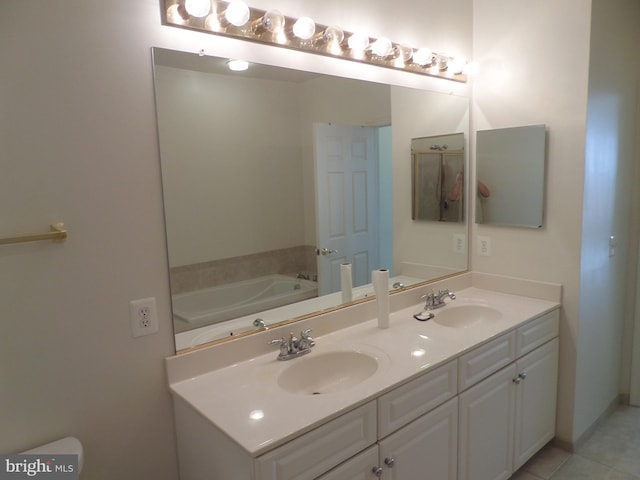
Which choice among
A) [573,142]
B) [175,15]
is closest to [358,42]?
[175,15]

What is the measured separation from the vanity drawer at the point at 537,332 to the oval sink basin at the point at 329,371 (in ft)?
2.65

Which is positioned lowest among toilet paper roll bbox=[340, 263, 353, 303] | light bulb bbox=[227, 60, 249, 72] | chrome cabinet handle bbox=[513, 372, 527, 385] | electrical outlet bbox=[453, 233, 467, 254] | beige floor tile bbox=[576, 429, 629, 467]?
beige floor tile bbox=[576, 429, 629, 467]

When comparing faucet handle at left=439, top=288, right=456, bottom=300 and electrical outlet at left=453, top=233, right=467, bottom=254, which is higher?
electrical outlet at left=453, top=233, right=467, bottom=254

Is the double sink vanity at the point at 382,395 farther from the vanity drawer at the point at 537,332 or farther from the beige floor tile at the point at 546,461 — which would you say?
the beige floor tile at the point at 546,461

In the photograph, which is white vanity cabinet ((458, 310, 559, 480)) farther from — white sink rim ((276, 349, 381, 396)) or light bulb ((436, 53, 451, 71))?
light bulb ((436, 53, 451, 71))

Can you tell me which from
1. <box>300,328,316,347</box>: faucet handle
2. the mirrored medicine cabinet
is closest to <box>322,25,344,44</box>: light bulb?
the mirrored medicine cabinet

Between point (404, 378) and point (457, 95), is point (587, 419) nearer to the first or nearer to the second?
point (404, 378)

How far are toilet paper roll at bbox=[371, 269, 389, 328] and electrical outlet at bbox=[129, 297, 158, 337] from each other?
0.94 m

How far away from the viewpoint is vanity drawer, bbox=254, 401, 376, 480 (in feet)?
3.70

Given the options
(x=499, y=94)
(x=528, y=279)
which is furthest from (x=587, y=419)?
(x=499, y=94)

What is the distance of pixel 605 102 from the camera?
2.23 metres

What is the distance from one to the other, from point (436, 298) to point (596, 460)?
47.4 inches

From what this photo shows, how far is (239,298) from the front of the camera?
1.70 meters

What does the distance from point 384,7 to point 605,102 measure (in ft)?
4.10
